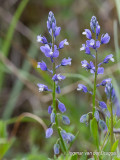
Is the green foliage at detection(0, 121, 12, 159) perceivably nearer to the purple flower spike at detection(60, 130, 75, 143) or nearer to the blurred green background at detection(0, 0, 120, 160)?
the purple flower spike at detection(60, 130, 75, 143)

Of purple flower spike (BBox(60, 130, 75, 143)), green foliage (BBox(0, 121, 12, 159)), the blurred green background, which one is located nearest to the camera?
purple flower spike (BBox(60, 130, 75, 143))

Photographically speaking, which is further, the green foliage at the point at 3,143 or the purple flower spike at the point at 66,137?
the green foliage at the point at 3,143

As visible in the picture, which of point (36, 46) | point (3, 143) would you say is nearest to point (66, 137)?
point (3, 143)

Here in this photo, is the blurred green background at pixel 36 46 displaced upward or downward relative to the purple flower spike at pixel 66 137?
upward

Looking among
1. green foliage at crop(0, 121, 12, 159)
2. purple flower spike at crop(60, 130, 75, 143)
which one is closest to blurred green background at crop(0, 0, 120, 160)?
green foliage at crop(0, 121, 12, 159)

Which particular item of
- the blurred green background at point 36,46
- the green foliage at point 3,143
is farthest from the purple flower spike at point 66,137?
the blurred green background at point 36,46

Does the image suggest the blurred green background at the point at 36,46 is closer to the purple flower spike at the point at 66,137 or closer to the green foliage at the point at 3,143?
the green foliage at the point at 3,143

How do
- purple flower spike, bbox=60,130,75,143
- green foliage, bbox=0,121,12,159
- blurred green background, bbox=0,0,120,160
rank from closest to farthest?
purple flower spike, bbox=60,130,75,143, green foliage, bbox=0,121,12,159, blurred green background, bbox=0,0,120,160

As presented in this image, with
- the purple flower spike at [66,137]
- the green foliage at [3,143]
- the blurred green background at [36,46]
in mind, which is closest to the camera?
the purple flower spike at [66,137]

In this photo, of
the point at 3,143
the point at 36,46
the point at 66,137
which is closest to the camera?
the point at 66,137

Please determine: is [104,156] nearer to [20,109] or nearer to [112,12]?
[20,109]

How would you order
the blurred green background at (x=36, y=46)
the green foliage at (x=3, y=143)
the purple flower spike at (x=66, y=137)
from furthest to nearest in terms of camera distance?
the blurred green background at (x=36, y=46)
the green foliage at (x=3, y=143)
the purple flower spike at (x=66, y=137)

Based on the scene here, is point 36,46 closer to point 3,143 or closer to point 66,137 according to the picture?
point 3,143

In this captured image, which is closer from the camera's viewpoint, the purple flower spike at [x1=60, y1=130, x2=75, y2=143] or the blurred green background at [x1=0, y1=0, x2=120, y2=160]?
the purple flower spike at [x1=60, y1=130, x2=75, y2=143]
